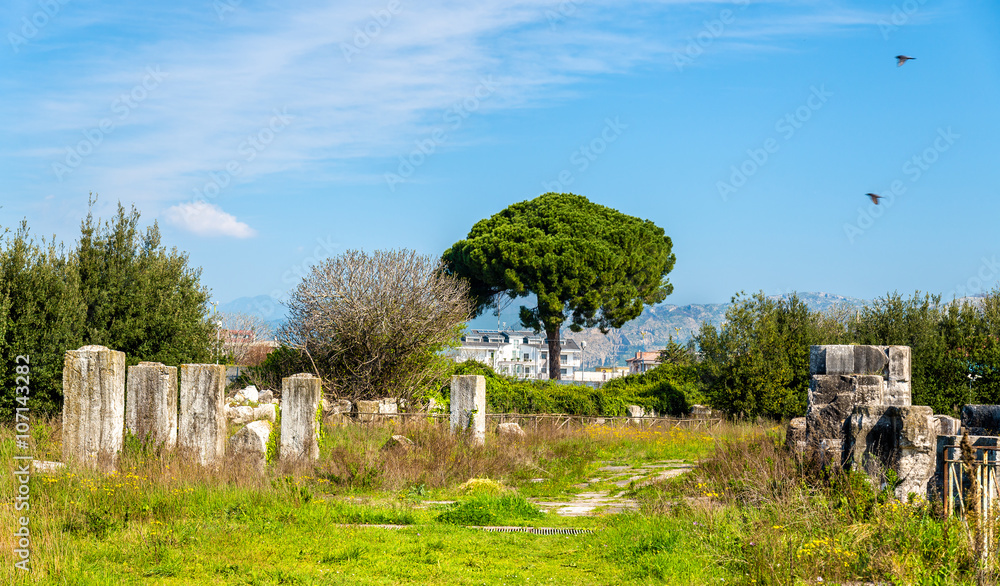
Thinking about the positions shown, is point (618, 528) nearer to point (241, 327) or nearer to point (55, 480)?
point (55, 480)

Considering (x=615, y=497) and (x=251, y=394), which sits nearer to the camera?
(x=615, y=497)

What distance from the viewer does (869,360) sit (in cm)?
1284

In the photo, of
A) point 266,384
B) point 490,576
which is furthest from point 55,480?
point 266,384

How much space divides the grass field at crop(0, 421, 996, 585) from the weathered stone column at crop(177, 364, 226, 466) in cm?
65

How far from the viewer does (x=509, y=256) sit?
129 ft

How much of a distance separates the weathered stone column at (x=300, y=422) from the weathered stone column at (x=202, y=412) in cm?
115

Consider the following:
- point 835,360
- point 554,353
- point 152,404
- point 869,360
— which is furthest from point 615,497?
point 554,353

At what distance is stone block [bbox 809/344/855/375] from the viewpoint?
12523mm

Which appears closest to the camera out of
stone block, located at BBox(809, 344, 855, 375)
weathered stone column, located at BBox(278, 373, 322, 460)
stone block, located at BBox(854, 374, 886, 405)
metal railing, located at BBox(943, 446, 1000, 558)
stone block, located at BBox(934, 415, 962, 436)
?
metal railing, located at BBox(943, 446, 1000, 558)

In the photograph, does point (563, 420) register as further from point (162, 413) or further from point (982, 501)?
point (982, 501)

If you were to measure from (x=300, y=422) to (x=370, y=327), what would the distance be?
9247 mm

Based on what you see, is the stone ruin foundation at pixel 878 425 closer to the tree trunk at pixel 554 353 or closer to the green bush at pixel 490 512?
the green bush at pixel 490 512

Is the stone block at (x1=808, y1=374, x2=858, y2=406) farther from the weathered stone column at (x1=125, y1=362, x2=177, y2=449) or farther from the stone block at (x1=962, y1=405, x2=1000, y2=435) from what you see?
the weathered stone column at (x1=125, y1=362, x2=177, y2=449)

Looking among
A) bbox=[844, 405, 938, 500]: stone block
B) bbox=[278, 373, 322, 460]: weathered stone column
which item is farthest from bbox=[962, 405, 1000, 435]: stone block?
bbox=[278, 373, 322, 460]: weathered stone column
